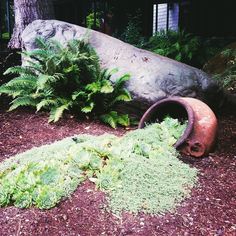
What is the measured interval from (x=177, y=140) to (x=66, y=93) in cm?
236

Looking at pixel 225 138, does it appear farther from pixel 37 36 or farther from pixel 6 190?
pixel 37 36

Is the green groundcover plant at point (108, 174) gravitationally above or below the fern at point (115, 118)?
above

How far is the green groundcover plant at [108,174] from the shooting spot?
3191 mm

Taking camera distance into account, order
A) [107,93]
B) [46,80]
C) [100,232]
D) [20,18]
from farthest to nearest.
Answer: [20,18] < [107,93] < [46,80] < [100,232]

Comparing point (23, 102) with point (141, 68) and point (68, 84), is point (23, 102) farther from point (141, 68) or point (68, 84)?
point (141, 68)

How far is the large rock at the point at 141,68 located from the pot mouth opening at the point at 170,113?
1.74ft

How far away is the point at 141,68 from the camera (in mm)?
6293

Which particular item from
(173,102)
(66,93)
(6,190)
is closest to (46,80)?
(66,93)

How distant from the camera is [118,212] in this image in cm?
311

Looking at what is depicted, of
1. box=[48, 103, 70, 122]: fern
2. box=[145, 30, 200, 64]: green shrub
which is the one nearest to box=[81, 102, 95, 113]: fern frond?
box=[48, 103, 70, 122]: fern

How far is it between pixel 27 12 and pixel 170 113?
156 inches

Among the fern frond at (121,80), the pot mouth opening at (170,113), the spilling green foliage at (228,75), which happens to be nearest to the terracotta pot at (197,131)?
the pot mouth opening at (170,113)

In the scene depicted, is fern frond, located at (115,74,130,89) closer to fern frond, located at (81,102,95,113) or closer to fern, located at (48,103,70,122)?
fern frond, located at (81,102,95,113)

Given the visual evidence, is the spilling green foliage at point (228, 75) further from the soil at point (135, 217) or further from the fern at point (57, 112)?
the fern at point (57, 112)
